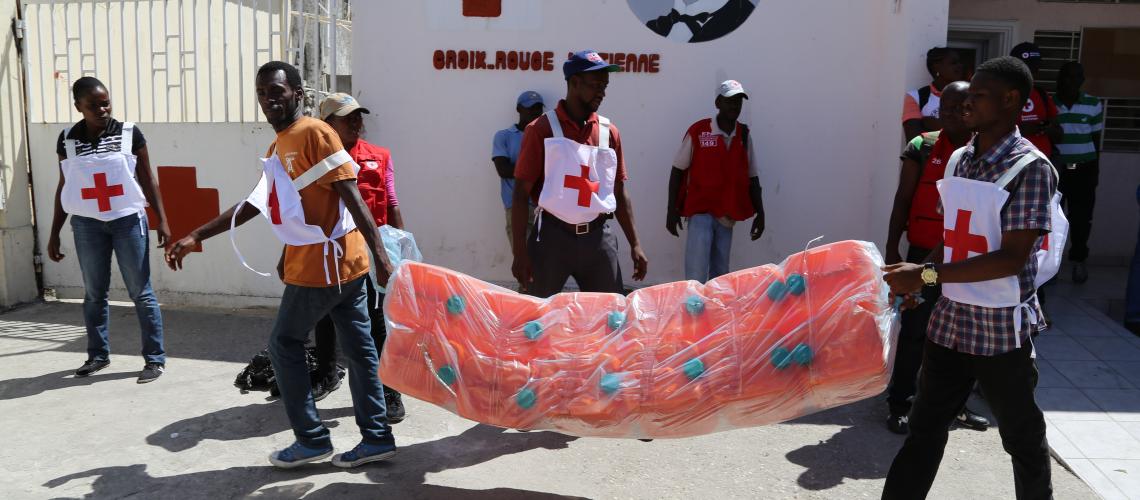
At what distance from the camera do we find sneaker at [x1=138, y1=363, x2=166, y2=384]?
203 inches

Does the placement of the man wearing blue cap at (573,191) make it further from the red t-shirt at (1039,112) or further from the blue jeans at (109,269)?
the red t-shirt at (1039,112)

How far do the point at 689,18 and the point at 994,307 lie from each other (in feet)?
13.2

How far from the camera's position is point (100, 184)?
16.5 feet

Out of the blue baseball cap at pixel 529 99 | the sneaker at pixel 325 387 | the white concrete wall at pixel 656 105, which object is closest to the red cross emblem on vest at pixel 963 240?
the sneaker at pixel 325 387

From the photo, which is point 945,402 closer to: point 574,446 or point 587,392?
point 587,392

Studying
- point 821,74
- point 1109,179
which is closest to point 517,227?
point 821,74

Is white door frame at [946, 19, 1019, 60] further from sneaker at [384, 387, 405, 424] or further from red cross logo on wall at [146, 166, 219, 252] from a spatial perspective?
red cross logo on wall at [146, 166, 219, 252]

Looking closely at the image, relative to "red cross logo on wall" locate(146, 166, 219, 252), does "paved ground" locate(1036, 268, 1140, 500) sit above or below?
below

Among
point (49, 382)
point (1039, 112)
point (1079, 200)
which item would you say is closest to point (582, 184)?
point (49, 382)

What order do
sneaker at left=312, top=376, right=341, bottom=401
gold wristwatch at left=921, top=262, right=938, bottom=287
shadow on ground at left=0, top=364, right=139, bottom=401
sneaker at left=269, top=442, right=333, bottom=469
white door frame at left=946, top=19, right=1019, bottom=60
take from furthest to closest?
white door frame at left=946, top=19, right=1019, bottom=60
shadow on ground at left=0, top=364, right=139, bottom=401
sneaker at left=312, top=376, right=341, bottom=401
sneaker at left=269, top=442, right=333, bottom=469
gold wristwatch at left=921, top=262, right=938, bottom=287

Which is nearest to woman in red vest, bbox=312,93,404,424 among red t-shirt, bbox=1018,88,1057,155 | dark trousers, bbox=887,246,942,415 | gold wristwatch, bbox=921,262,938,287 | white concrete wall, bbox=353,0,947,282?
white concrete wall, bbox=353,0,947,282

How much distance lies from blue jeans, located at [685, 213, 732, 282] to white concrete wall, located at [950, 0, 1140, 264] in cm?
329

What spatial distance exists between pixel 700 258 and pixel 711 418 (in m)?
2.90

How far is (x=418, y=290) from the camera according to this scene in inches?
133
